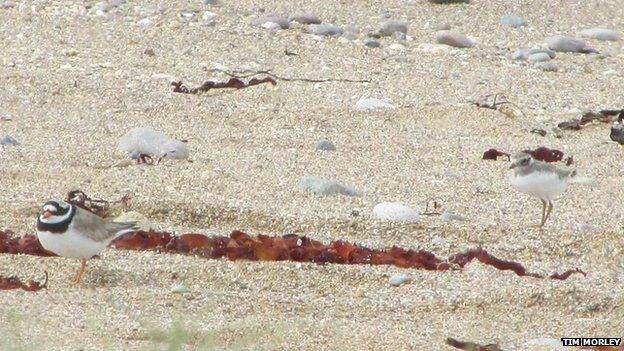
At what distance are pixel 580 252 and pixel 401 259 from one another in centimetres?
92

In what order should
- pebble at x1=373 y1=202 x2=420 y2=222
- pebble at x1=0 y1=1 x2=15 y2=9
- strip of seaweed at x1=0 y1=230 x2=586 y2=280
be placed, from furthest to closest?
pebble at x1=0 y1=1 x2=15 y2=9, pebble at x1=373 y1=202 x2=420 y2=222, strip of seaweed at x1=0 y1=230 x2=586 y2=280

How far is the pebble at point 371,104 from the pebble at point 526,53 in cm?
178

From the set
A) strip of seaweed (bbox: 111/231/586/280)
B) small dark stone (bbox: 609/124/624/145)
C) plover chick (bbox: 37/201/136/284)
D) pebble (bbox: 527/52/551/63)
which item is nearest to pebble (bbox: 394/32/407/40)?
pebble (bbox: 527/52/551/63)

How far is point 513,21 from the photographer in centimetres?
1112

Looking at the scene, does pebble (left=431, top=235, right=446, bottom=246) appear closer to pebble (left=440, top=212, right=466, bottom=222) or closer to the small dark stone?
pebble (left=440, top=212, right=466, bottom=222)

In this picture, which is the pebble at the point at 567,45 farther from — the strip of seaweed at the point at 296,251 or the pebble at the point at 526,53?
the strip of seaweed at the point at 296,251

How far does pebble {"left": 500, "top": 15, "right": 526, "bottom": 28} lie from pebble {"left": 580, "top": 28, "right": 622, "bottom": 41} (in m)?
0.51

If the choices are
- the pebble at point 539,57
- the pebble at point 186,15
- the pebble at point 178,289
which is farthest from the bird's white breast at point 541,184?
the pebble at point 186,15

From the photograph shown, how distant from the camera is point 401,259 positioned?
19.0 ft

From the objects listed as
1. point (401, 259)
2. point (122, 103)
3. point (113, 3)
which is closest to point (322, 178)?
point (401, 259)

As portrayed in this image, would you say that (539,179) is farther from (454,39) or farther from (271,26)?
(271,26)

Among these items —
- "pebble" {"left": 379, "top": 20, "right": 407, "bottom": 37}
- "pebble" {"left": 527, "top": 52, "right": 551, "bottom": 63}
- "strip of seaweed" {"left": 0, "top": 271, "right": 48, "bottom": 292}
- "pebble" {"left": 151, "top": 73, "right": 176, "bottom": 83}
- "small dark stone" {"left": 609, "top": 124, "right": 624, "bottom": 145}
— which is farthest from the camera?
"pebble" {"left": 379, "top": 20, "right": 407, "bottom": 37}

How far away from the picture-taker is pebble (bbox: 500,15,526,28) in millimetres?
11094

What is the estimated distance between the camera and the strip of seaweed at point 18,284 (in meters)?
5.13
